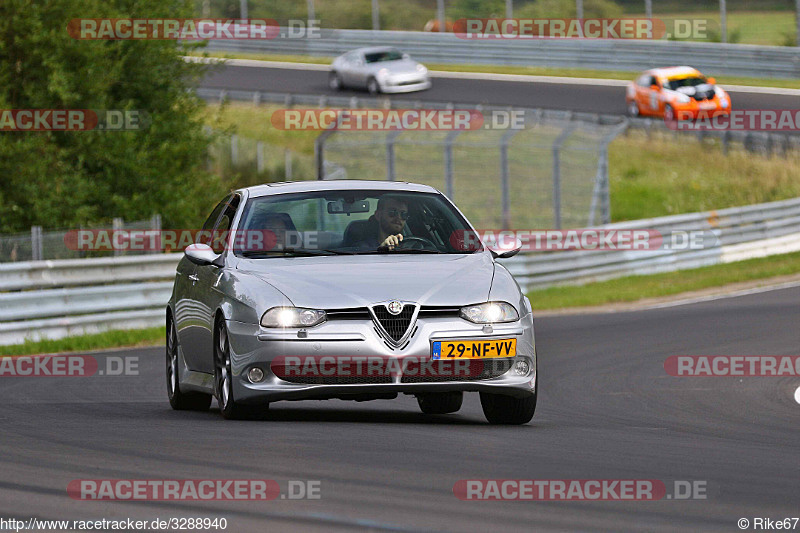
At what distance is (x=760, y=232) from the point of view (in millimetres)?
30734

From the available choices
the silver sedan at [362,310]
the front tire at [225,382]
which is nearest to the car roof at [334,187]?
the silver sedan at [362,310]

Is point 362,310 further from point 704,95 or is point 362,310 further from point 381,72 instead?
point 381,72

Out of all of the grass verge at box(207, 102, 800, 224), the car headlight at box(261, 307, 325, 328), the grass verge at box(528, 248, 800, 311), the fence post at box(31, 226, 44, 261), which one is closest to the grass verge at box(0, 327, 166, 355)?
the fence post at box(31, 226, 44, 261)

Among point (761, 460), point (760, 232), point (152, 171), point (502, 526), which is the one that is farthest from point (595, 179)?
point (502, 526)

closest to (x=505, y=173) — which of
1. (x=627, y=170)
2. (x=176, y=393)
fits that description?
(x=627, y=170)

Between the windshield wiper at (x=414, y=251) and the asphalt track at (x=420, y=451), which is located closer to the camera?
the asphalt track at (x=420, y=451)

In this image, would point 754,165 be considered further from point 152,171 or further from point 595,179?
point 152,171

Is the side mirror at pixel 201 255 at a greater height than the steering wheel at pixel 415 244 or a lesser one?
lesser

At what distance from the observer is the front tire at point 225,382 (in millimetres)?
9523

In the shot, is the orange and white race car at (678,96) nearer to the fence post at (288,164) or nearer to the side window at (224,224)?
the fence post at (288,164)

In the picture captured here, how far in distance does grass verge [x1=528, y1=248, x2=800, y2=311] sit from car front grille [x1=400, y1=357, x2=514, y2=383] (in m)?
14.5

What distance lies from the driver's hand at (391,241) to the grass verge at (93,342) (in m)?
9.39

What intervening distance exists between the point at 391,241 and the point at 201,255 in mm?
1259

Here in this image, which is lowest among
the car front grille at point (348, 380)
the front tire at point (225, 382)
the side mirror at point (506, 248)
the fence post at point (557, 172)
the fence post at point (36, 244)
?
the fence post at point (557, 172)
